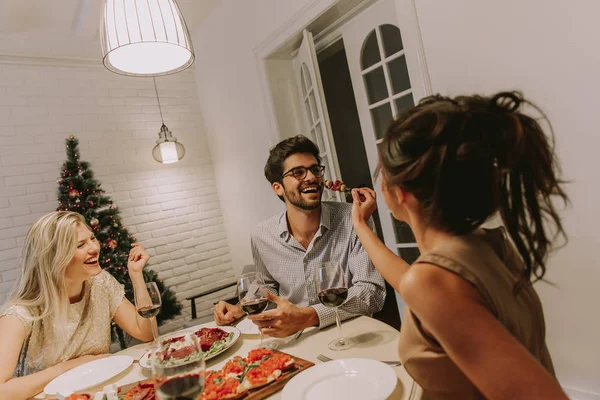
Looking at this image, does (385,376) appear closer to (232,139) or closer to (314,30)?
(314,30)

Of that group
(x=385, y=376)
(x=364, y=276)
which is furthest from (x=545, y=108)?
(x=385, y=376)

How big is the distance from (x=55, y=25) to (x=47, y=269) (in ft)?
10.5

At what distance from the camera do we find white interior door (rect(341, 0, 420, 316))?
2.83 meters

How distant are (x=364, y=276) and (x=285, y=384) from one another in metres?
0.73

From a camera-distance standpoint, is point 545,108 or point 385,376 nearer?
point 385,376

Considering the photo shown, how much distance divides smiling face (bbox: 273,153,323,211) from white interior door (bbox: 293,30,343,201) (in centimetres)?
108

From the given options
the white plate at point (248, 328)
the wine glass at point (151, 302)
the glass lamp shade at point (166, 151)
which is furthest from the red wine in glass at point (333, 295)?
the glass lamp shade at point (166, 151)

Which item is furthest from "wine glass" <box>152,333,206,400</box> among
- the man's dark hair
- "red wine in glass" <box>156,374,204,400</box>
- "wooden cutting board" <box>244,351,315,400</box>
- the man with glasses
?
the man's dark hair

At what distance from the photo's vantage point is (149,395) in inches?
43.2

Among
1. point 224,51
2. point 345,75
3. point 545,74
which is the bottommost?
point 545,74

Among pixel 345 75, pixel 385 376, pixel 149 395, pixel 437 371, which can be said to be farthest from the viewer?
pixel 345 75

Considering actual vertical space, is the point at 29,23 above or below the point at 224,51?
above

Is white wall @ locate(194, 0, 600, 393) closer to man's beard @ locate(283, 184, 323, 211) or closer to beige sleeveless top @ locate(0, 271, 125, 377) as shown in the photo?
man's beard @ locate(283, 184, 323, 211)

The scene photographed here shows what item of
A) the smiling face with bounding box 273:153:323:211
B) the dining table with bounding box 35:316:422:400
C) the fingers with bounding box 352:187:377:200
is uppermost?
the smiling face with bounding box 273:153:323:211
